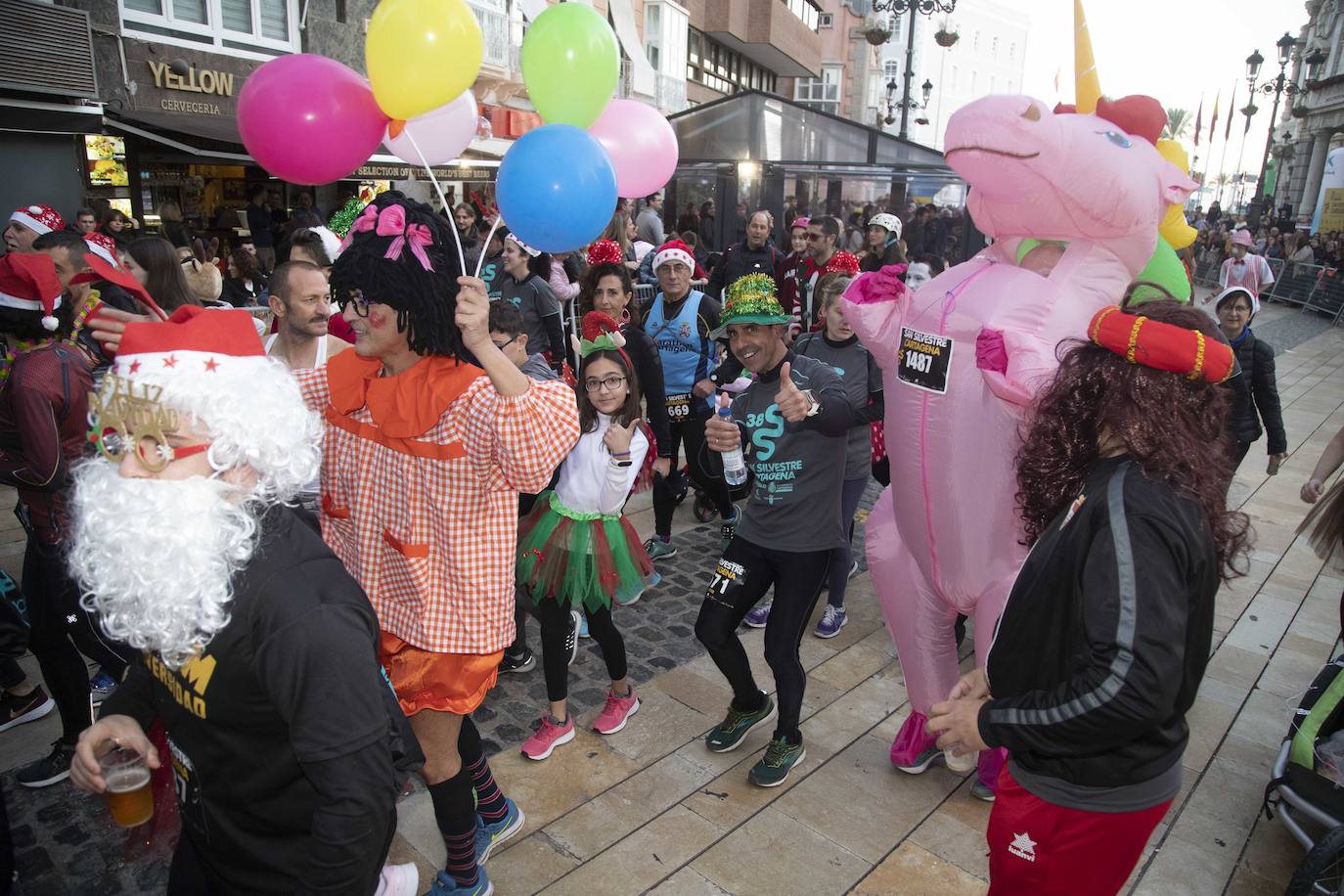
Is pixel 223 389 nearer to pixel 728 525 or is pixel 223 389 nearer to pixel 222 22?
pixel 728 525

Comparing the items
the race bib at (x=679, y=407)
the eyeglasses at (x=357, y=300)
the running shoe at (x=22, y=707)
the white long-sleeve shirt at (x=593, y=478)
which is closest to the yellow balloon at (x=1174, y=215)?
the white long-sleeve shirt at (x=593, y=478)

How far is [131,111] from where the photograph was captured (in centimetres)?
1130

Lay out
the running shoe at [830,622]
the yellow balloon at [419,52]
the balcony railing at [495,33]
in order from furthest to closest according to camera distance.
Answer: the balcony railing at [495,33], the running shoe at [830,622], the yellow balloon at [419,52]

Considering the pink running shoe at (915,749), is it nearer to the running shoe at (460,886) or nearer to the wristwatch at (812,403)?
the wristwatch at (812,403)

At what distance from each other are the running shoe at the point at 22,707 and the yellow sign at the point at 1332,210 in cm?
3166

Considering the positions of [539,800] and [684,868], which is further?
[539,800]

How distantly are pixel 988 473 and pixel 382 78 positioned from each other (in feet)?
8.17

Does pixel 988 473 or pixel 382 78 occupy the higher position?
pixel 382 78

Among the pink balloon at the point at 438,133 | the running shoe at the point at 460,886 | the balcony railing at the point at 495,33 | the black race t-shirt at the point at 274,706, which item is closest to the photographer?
the black race t-shirt at the point at 274,706

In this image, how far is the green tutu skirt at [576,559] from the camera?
358 cm

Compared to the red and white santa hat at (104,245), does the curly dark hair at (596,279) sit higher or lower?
lower

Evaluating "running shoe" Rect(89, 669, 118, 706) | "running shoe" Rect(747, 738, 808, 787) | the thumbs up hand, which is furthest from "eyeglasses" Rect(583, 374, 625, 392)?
"running shoe" Rect(89, 669, 118, 706)

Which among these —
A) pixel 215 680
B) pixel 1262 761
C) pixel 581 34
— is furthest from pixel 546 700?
pixel 1262 761

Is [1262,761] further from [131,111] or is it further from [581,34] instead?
[131,111]
